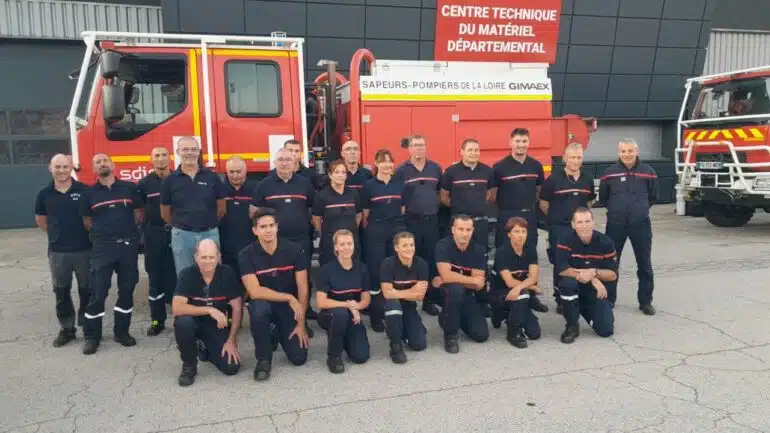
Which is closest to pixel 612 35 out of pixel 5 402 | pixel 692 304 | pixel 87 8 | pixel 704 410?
Result: pixel 692 304

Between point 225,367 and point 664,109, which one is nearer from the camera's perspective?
point 225,367

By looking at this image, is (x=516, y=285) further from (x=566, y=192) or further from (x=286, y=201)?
(x=286, y=201)

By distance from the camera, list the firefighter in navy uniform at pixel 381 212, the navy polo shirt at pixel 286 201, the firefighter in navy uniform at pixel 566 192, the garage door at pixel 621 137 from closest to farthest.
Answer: the navy polo shirt at pixel 286 201, the firefighter in navy uniform at pixel 381 212, the firefighter in navy uniform at pixel 566 192, the garage door at pixel 621 137

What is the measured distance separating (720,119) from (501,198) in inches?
253

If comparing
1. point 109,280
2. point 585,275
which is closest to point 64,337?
point 109,280

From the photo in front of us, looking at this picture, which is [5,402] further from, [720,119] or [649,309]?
[720,119]

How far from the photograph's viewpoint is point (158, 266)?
564 cm

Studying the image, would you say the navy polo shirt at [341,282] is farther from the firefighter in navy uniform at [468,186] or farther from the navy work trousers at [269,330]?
the firefighter in navy uniform at [468,186]

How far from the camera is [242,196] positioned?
5613 mm

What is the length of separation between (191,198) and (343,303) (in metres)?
1.60

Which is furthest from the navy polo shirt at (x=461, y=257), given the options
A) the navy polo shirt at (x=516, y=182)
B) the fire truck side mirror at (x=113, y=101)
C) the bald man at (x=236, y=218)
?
the fire truck side mirror at (x=113, y=101)

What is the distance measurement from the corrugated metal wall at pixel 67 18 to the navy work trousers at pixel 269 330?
34.5ft

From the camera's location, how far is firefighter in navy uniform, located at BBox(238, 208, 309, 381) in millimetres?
4438

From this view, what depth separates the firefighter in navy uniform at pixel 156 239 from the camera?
18.1 ft
